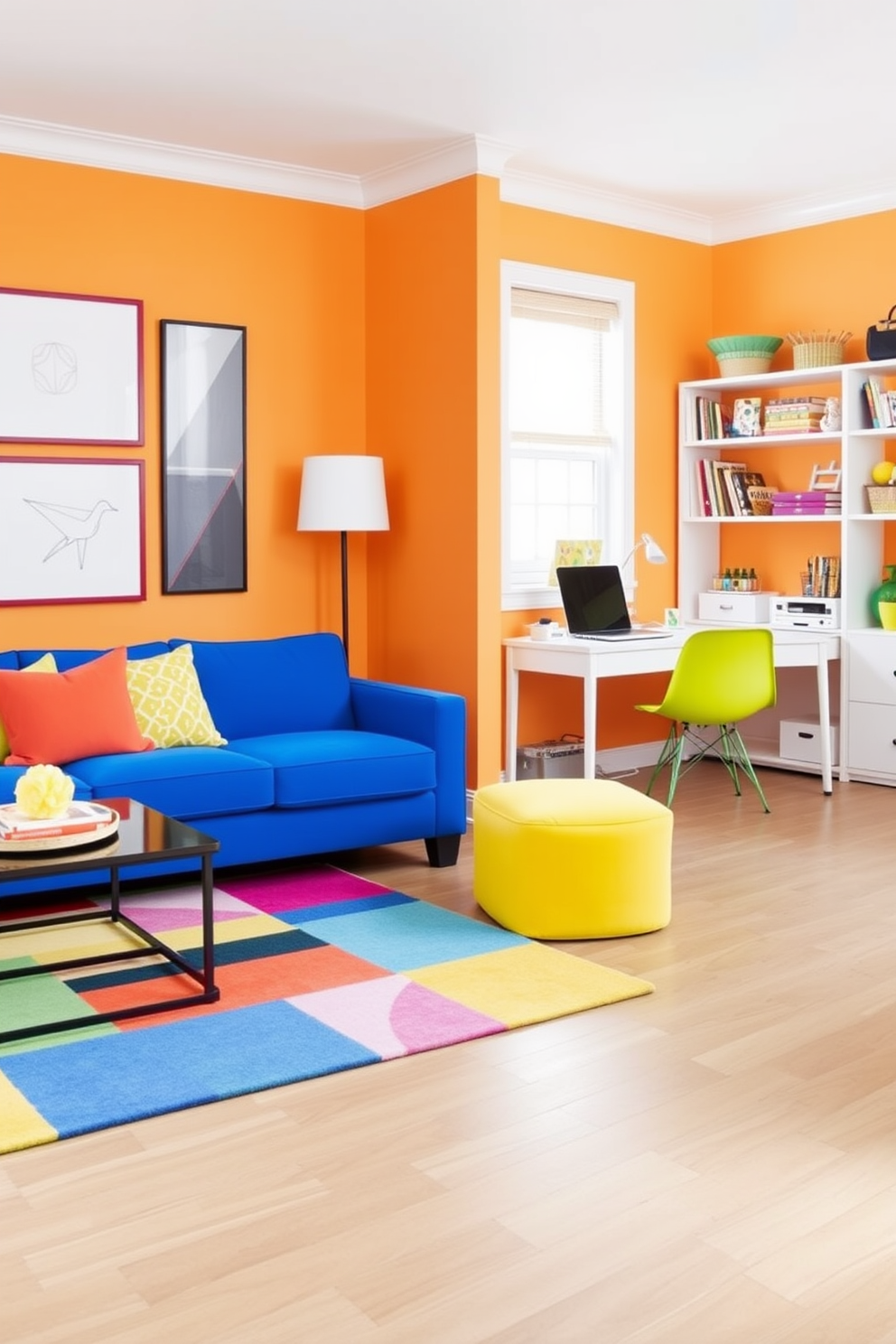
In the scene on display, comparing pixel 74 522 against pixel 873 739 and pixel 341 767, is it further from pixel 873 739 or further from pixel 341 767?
pixel 873 739

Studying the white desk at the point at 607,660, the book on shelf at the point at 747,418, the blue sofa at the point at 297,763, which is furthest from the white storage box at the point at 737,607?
the blue sofa at the point at 297,763

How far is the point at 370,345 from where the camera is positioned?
6008 millimetres

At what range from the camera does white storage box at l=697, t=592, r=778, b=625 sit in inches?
260

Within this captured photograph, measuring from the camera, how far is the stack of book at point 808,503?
6.24 metres

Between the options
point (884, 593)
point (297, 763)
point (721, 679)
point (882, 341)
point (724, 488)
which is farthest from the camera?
point (724, 488)

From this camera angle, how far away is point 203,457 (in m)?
5.54

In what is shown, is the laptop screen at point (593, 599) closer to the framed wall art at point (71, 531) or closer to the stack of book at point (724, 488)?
the stack of book at point (724, 488)

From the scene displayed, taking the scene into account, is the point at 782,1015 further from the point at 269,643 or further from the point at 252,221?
the point at 252,221

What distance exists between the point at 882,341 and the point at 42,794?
4.18 meters

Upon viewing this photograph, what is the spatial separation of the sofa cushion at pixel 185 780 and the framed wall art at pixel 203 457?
1.26 meters

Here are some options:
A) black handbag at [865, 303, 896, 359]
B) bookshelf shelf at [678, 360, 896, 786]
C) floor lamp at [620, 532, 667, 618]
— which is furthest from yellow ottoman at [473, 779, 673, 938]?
black handbag at [865, 303, 896, 359]

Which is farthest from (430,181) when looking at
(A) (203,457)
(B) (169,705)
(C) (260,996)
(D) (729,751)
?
(C) (260,996)

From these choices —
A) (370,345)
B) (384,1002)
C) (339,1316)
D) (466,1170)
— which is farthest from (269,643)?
(339,1316)

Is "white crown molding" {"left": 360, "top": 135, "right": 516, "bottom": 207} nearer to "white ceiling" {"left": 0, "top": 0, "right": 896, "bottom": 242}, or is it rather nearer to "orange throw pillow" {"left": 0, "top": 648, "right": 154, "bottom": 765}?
"white ceiling" {"left": 0, "top": 0, "right": 896, "bottom": 242}
